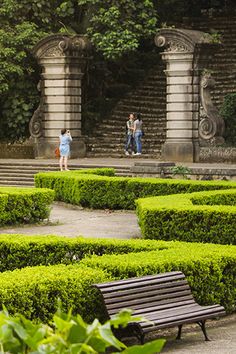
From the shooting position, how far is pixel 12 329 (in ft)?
7.64

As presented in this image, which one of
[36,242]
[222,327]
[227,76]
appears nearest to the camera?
[222,327]

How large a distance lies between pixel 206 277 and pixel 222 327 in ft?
1.96

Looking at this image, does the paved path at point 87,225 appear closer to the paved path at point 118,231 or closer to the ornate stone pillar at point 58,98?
the paved path at point 118,231

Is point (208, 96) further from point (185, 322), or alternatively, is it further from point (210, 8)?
point (185, 322)

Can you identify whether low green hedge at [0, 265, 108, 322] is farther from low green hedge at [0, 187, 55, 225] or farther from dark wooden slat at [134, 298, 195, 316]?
low green hedge at [0, 187, 55, 225]

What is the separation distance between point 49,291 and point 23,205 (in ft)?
37.4

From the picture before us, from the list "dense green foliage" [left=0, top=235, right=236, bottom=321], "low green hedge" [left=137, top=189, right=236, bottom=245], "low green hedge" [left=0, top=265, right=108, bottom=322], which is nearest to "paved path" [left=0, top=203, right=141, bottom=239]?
"low green hedge" [left=137, top=189, right=236, bottom=245]

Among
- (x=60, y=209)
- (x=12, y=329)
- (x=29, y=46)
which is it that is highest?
(x=29, y=46)

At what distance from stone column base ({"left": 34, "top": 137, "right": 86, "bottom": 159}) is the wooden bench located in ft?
82.1

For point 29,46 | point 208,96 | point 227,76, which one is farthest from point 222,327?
point 227,76

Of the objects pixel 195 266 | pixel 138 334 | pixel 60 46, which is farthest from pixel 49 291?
pixel 60 46

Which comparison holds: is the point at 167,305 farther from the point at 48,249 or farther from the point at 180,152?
the point at 180,152

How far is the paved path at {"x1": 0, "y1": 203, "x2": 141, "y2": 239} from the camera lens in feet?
59.7

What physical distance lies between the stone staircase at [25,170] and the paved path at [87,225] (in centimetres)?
655
